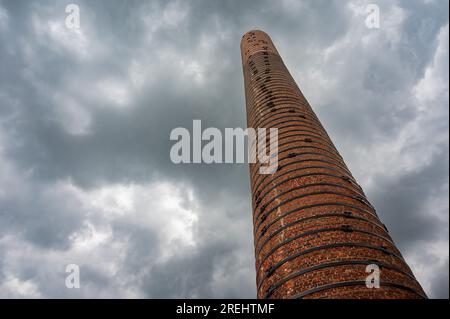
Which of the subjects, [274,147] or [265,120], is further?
[265,120]

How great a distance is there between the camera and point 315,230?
7.90m

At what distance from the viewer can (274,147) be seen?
1190cm

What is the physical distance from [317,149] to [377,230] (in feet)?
12.2

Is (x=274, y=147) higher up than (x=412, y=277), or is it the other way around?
(x=274, y=147)

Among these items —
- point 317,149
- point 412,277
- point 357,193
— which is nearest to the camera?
point 412,277

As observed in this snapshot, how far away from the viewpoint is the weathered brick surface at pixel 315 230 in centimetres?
675

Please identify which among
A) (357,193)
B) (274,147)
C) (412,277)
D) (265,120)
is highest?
(265,120)

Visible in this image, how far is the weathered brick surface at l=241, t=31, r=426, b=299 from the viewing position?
22.1ft

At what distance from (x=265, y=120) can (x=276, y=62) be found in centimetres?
722
